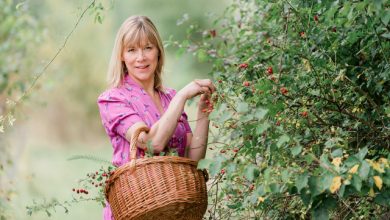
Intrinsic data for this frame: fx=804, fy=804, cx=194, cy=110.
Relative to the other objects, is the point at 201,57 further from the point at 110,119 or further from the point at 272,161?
the point at 272,161

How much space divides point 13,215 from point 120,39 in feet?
10.9

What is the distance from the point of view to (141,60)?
10.5 ft

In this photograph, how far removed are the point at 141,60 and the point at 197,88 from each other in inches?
14.7

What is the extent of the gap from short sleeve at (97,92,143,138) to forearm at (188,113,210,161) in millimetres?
239

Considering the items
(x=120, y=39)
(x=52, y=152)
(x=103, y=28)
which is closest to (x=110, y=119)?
(x=120, y=39)

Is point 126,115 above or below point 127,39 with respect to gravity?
below

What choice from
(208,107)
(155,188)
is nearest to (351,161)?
(155,188)

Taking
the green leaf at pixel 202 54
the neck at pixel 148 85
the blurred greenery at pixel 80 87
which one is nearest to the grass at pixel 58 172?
the blurred greenery at pixel 80 87

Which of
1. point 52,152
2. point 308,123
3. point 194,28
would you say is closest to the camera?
point 308,123

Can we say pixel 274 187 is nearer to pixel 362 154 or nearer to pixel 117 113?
pixel 362 154

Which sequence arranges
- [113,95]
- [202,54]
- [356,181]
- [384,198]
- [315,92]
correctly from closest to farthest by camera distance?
[356,181] < [384,198] < [315,92] < [113,95] < [202,54]

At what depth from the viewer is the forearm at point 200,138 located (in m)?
3.07

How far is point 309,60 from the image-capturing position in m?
2.92

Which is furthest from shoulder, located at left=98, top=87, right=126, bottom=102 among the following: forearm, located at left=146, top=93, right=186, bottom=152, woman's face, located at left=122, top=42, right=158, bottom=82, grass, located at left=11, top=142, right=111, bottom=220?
grass, located at left=11, top=142, right=111, bottom=220
